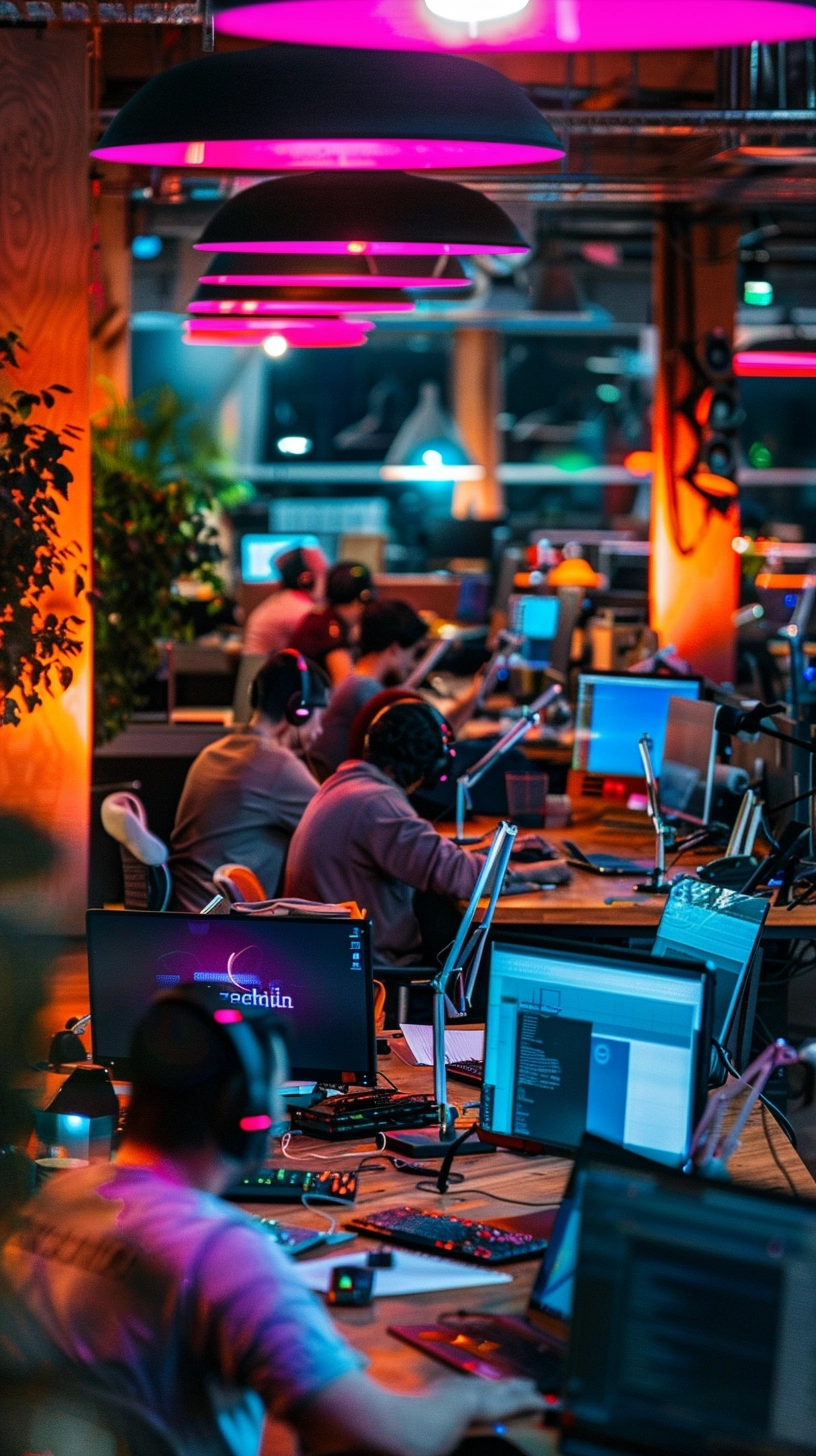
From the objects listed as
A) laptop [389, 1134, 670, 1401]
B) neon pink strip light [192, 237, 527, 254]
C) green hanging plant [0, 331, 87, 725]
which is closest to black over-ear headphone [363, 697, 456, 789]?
neon pink strip light [192, 237, 527, 254]

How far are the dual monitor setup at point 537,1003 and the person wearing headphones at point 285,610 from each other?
5996 mm

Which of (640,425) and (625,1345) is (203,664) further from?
(640,425)

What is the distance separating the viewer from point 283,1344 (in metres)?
1.88

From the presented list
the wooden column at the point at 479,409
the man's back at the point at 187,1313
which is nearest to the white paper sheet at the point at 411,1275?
the man's back at the point at 187,1313

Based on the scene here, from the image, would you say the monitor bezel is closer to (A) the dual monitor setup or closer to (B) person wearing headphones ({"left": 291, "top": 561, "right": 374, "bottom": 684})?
(B) person wearing headphones ({"left": 291, "top": 561, "right": 374, "bottom": 684})

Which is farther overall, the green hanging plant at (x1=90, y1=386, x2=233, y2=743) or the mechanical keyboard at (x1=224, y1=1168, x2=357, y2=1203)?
the green hanging plant at (x1=90, y1=386, x2=233, y2=743)

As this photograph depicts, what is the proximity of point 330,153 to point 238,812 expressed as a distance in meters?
1.89

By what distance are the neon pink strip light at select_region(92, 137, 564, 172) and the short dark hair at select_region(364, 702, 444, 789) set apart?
1331 millimetres

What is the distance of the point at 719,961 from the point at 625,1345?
4.75ft

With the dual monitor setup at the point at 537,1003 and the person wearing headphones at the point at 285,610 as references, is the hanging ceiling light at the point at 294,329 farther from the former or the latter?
the dual monitor setup at the point at 537,1003

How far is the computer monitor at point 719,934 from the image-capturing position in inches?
130

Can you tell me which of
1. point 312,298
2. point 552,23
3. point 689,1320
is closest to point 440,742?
point 552,23

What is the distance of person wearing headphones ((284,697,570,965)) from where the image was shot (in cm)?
466

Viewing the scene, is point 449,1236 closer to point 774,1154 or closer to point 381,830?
point 774,1154
